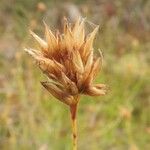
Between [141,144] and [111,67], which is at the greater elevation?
[111,67]

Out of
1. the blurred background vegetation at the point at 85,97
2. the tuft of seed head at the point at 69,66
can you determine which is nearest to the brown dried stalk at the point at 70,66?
the tuft of seed head at the point at 69,66

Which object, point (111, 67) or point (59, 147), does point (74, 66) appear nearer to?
point (59, 147)

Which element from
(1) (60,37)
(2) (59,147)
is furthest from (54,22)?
(1) (60,37)

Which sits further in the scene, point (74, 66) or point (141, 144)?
point (141, 144)

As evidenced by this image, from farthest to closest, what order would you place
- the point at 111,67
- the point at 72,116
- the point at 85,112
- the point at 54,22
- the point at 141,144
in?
the point at 54,22, the point at 111,67, the point at 85,112, the point at 141,144, the point at 72,116

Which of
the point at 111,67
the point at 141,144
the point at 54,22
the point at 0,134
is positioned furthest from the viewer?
the point at 54,22

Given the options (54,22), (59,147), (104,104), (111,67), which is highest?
(54,22)

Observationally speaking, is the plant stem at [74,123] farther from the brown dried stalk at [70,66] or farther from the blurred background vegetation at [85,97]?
the blurred background vegetation at [85,97]

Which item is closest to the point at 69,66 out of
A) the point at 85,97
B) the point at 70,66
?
the point at 70,66
